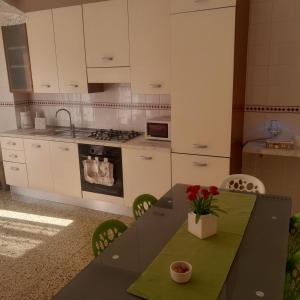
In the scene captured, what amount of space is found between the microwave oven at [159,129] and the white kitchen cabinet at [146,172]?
222 mm

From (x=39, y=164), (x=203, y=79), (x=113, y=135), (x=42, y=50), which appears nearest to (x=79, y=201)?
(x=39, y=164)

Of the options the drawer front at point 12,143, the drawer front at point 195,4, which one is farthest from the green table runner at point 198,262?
the drawer front at point 12,143

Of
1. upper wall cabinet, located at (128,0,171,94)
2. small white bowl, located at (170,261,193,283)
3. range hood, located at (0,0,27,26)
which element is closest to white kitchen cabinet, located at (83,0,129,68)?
upper wall cabinet, located at (128,0,171,94)

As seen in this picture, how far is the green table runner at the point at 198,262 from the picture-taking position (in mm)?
1082

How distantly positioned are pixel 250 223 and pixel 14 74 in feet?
11.1

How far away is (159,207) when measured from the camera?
181cm

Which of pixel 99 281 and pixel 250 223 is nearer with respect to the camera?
pixel 99 281

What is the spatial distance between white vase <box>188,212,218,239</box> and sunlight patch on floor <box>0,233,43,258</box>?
1905 mm

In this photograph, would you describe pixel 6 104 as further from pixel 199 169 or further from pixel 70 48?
pixel 199 169

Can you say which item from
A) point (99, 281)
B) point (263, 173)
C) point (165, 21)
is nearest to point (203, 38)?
point (165, 21)

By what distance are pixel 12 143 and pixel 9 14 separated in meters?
2.40

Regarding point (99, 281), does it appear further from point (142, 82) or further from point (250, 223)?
point (142, 82)

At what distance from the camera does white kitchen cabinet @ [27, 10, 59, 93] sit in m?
3.38

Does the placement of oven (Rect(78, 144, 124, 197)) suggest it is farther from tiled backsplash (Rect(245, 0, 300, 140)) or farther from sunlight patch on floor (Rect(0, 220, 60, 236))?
tiled backsplash (Rect(245, 0, 300, 140))
